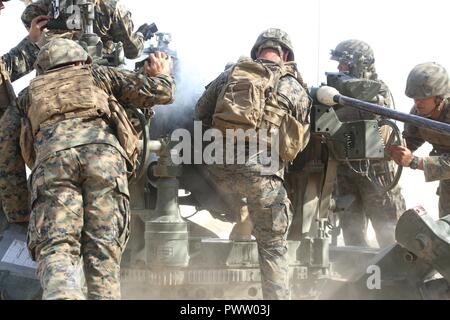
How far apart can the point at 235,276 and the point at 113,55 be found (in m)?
1.88

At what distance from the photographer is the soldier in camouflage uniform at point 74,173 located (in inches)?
196

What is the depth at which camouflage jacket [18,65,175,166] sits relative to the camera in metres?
5.15

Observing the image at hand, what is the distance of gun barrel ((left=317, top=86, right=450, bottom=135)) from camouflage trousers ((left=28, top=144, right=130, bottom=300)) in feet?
7.07

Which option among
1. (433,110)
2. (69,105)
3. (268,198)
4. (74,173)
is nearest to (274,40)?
(268,198)

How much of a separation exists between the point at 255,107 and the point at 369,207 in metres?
3.02

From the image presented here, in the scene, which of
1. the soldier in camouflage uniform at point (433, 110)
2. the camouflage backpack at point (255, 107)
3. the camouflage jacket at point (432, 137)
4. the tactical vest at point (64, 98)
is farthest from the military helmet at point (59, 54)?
the camouflage jacket at point (432, 137)

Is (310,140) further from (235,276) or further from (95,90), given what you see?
(95,90)

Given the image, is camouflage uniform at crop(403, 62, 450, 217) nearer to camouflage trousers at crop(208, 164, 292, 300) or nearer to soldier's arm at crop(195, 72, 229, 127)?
camouflage trousers at crop(208, 164, 292, 300)

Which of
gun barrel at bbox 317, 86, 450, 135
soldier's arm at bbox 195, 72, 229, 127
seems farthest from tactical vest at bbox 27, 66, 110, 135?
gun barrel at bbox 317, 86, 450, 135

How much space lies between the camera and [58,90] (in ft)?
17.3

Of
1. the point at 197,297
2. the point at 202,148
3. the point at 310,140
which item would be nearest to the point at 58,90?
the point at 202,148

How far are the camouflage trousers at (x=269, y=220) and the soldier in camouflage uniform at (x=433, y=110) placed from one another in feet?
3.90

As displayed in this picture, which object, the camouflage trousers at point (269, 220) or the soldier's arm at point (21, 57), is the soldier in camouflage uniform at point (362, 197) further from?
the soldier's arm at point (21, 57)

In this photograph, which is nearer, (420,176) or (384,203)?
(384,203)
